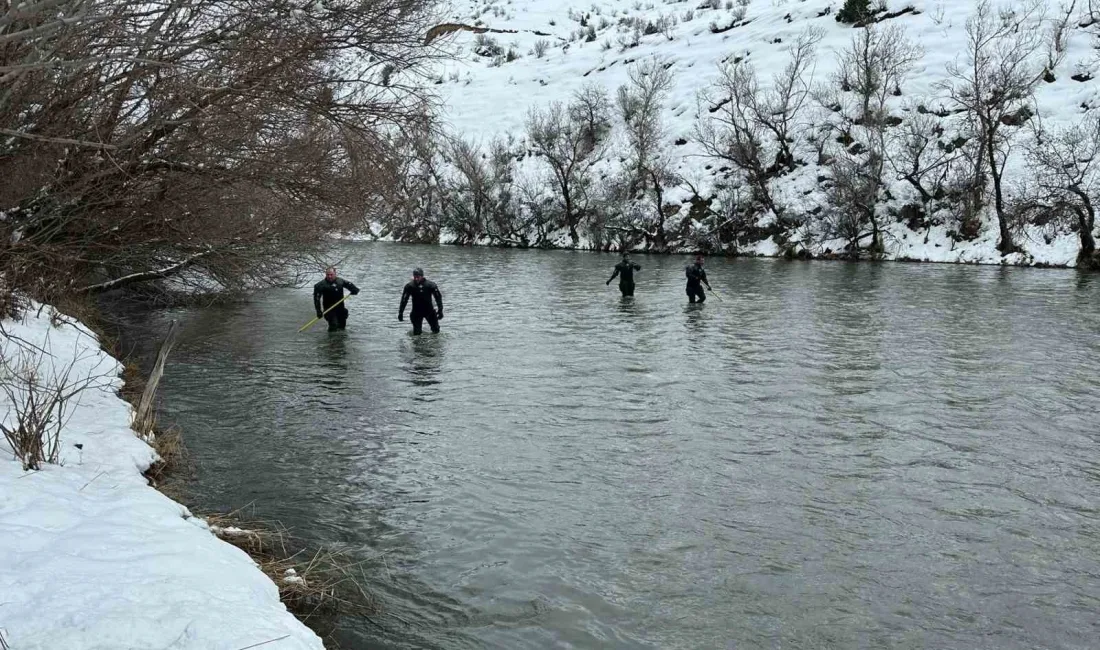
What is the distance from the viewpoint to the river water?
6.25 m

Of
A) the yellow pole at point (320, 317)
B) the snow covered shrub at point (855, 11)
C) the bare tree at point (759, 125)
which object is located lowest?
the yellow pole at point (320, 317)

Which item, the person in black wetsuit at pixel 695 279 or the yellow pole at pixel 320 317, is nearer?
the yellow pole at pixel 320 317

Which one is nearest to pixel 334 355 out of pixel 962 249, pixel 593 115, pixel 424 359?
pixel 424 359

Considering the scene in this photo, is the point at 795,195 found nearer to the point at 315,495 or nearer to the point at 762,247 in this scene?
the point at 762,247

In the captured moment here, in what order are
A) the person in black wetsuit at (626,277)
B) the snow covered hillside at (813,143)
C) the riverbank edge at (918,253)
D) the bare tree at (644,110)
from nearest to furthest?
the person in black wetsuit at (626,277)
the riverbank edge at (918,253)
the snow covered hillside at (813,143)
the bare tree at (644,110)

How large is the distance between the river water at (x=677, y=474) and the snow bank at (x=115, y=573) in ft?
3.70

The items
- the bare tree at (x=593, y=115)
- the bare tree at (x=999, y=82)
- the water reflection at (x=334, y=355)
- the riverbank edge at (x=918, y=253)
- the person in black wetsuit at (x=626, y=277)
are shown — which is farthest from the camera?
the bare tree at (x=593, y=115)

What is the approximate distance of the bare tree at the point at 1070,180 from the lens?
35594 millimetres

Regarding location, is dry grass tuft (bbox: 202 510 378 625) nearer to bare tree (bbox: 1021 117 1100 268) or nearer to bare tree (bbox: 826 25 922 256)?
bare tree (bbox: 1021 117 1100 268)

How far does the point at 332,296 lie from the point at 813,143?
41.9 m

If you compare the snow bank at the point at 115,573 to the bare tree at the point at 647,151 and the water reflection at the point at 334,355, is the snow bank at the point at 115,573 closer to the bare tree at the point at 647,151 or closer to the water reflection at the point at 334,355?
the water reflection at the point at 334,355

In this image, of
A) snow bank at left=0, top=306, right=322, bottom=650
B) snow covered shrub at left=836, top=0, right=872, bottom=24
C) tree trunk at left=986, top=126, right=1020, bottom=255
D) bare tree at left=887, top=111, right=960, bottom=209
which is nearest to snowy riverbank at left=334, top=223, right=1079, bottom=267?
tree trunk at left=986, top=126, right=1020, bottom=255

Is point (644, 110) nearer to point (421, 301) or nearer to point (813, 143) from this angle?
point (813, 143)

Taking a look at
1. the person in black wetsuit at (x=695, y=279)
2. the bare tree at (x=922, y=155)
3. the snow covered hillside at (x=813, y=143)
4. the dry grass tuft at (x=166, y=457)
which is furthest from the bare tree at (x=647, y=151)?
the dry grass tuft at (x=166, y=457)
